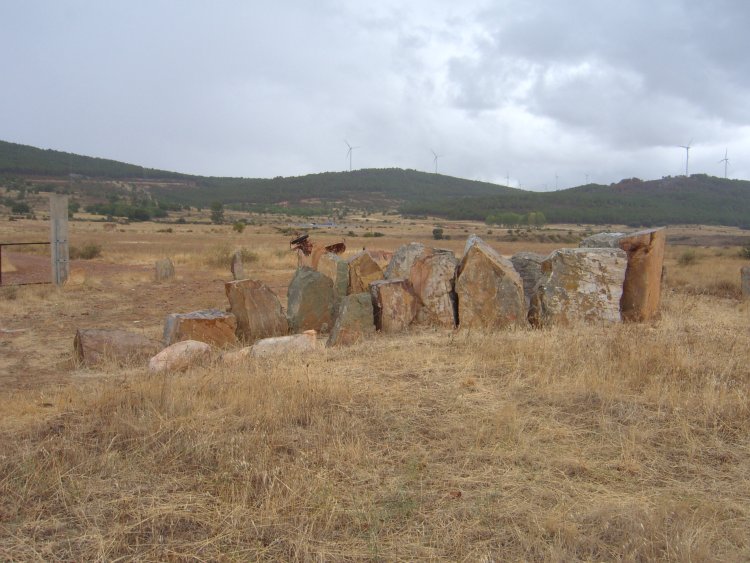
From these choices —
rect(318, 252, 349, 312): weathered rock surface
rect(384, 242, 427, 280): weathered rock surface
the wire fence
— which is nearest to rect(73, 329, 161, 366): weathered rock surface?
rect(318, 252, 349, 312): weathered rock surface

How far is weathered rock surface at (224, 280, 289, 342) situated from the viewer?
8.96m

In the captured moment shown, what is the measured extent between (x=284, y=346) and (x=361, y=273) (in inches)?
140

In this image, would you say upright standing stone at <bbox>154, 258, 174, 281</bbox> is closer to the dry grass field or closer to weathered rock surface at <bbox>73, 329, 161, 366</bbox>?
weathered rock surface at <bbox>73, 329, 161, 366</bbox>

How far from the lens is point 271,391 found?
206 inches

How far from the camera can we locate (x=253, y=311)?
29.6 feet

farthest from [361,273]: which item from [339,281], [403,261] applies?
[403,261]

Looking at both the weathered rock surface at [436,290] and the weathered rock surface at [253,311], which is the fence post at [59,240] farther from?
the weathered rock surface at [436,290]

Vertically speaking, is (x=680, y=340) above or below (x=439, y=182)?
below

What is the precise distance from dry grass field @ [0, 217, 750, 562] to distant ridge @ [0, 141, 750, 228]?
73826 millimetres

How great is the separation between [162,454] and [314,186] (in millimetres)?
110581

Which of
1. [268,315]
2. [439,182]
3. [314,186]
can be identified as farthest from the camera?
[439,182]

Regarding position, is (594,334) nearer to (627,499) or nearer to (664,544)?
(627,499)

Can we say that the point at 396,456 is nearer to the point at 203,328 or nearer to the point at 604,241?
the point at 203,328

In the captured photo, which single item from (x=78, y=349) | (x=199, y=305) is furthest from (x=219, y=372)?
(x=199, y=305)
